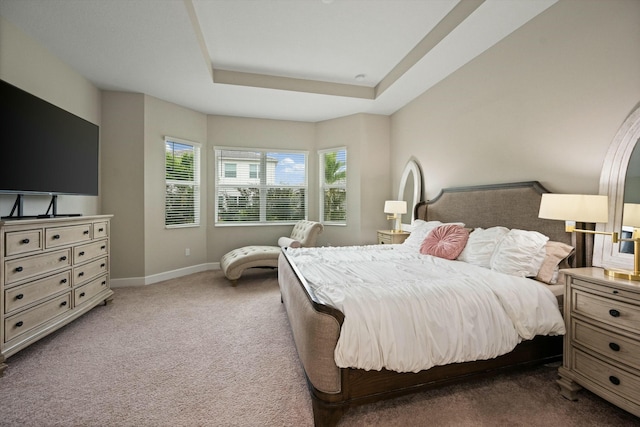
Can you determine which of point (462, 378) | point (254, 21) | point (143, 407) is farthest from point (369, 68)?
point (143, 407)

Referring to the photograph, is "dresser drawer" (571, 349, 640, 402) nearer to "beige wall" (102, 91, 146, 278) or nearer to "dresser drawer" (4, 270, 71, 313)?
"dresser drawer" (4, 270, 71, 313)

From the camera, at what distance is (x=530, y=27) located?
2475mm

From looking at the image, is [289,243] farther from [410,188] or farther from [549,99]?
[549,99]

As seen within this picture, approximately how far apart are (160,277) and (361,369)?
12.8 ft

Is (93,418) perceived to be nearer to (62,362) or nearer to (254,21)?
(62,362)

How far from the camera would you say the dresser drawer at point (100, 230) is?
300 centimetres

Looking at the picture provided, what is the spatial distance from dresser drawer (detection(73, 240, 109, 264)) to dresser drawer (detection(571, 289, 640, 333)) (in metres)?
4.12

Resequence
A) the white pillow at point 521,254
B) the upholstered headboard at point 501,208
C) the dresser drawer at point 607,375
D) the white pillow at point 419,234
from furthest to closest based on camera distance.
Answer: the white pillow at point 419,234 < the upholstered headboard at point 501,208 < the white pillow at point 521,254 < the dresser drawer at point 607,375

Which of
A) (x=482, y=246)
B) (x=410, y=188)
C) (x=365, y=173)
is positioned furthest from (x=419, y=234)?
(x=365, y=173)

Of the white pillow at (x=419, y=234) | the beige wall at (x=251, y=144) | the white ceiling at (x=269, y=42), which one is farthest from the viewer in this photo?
the beige wall at (x=251, y=144)

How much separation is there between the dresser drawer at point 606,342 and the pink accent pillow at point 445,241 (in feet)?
3.28

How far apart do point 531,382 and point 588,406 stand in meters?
0.28

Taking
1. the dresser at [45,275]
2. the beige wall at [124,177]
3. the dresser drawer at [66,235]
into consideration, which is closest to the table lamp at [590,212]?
the dresser at [45,275]

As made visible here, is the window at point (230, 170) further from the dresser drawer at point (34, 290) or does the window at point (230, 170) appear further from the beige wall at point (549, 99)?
the beige wall at point (549, 99)
